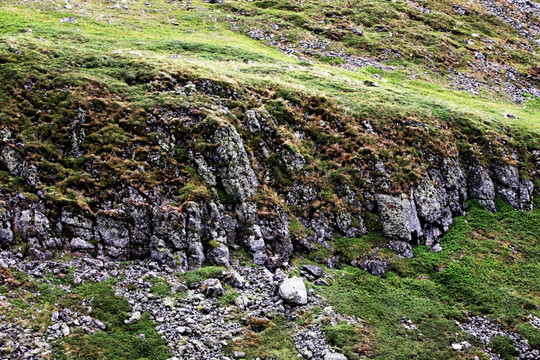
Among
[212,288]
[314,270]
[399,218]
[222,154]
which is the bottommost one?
[314,270]

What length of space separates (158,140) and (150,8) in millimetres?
42814

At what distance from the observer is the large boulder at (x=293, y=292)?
2152cm

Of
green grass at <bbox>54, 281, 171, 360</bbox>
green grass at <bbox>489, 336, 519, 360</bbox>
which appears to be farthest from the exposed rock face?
green grass at <bbox>489, 336, 519, 360</bbox>

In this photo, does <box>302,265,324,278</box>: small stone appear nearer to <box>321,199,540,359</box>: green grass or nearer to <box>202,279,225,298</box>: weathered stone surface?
<box>321,199,540,359</box>: green grass

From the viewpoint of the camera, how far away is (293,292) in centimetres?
2169

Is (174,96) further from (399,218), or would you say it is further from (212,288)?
(399,218)

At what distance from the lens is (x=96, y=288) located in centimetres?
1917

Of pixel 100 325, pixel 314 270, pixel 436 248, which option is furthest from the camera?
pixel 436 248

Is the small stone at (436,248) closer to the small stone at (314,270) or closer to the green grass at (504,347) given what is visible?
the green grass at (504,347)

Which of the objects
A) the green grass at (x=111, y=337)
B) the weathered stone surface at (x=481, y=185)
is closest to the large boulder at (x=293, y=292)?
the green grass at (x=111, y=337)

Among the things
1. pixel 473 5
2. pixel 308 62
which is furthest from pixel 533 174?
pixel 473 5

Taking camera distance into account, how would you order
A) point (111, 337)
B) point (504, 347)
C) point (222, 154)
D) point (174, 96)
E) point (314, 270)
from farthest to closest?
1. point (174, 96)
2. point (222, 154)
3. point (314, 270)
4. point (504, 347)
5. point (111, 337)

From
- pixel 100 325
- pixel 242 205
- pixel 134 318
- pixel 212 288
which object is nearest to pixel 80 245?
pixel 100 325

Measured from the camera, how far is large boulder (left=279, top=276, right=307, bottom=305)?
21.5 metres
